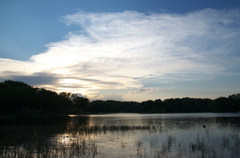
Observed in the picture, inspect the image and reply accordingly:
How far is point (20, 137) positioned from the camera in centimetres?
2155

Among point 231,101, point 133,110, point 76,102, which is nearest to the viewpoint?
point 231,101

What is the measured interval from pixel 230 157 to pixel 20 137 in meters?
21.2

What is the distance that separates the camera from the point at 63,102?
152875mm

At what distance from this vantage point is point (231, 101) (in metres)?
149

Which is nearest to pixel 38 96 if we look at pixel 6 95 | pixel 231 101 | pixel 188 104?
pixel 6 95

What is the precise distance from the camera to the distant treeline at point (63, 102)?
10131cm

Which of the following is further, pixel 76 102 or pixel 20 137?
pixel 76 102

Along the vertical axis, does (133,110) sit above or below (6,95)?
below

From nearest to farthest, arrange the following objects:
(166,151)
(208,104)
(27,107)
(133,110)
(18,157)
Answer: (18,157), (166,151), (27,107), (208,104), (133,110)

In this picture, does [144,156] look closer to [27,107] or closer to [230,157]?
[230,157]

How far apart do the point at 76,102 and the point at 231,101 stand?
135804mm

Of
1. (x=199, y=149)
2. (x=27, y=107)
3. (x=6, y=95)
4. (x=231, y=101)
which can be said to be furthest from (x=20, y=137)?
(x=231, y=101)

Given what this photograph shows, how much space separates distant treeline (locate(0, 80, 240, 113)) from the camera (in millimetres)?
101312

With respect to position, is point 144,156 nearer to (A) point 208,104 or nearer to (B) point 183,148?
(B) point 183,148
